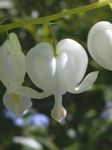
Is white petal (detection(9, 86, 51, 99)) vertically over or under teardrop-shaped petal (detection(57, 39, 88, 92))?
under

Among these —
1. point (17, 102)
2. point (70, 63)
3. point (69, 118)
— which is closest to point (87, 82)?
point (70, 63)

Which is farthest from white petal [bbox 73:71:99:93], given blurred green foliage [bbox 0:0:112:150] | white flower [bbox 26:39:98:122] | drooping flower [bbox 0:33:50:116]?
blurred green foliage [bbox 0:0:112:150]

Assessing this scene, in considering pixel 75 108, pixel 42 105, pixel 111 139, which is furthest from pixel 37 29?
pixel 111 139

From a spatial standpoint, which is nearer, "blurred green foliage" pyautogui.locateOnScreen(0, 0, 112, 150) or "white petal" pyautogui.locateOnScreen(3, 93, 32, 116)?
"white petal" pyautogui.locateOnScreen(3, 93, 32, 116)

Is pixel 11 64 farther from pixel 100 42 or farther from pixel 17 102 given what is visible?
pixel 100 42

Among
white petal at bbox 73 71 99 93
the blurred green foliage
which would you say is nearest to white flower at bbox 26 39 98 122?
white petal at bbox 73 71 99 93

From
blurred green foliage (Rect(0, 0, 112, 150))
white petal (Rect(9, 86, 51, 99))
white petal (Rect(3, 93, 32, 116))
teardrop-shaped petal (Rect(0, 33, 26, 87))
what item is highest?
teardrop-shaped petal (Rect(0, 33, 26, 87))

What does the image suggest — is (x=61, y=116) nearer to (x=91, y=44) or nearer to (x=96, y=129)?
(x=91, y=44)

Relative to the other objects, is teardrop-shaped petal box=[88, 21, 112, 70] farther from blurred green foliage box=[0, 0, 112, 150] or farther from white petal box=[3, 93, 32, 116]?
blurred green foliage box=[0, 0, 112, 150]
